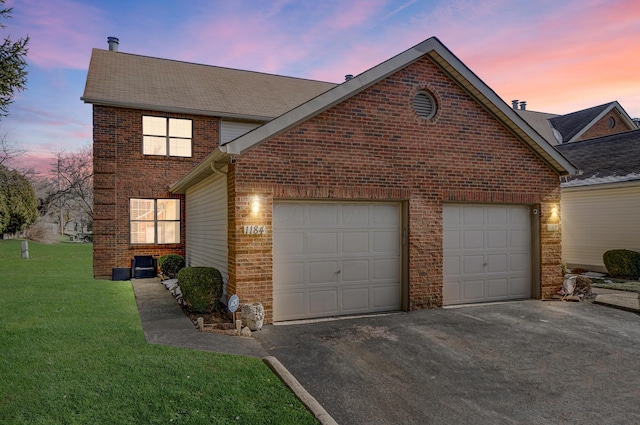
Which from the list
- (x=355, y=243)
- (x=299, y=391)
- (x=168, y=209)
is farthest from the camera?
(x=168, y=209)

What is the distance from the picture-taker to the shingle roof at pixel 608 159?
1557 centimetres

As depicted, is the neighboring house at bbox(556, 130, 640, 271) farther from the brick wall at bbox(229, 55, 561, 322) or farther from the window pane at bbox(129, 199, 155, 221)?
the window pane at bbox(129, 199, 155, 221)

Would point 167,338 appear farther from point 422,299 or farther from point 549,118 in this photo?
point 549,118

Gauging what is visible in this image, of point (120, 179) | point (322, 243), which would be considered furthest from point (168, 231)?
point (322, 243)

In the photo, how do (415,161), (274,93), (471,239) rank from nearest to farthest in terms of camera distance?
1. (415,161)
2. (471,239)
3. (274,93)

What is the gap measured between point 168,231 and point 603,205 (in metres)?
18.0

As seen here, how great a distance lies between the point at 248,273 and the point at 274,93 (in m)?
14.1

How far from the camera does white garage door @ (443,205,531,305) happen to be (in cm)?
1027

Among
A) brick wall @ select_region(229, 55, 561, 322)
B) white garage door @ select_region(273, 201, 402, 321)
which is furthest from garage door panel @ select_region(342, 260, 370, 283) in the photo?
brick wall @ select_region(229, 55, 561, 322)

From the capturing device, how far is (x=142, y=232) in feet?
52.2

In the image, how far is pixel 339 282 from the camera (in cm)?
916

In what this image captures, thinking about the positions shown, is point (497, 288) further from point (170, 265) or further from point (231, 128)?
point (231, 128)

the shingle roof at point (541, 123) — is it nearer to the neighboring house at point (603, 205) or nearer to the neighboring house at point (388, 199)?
the neighboring house at point (603, 205)

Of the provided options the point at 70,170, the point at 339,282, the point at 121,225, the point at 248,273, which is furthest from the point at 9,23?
the point at 70,170
